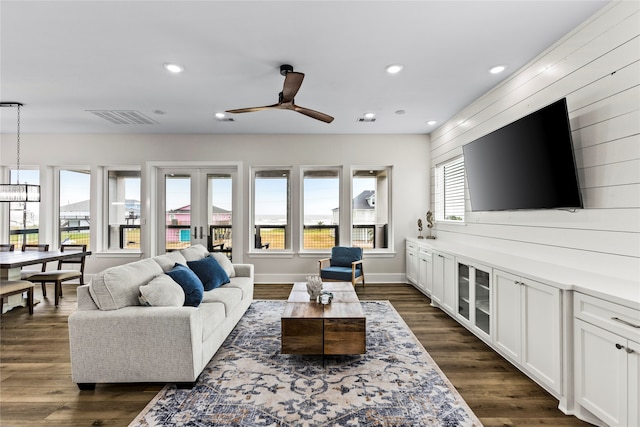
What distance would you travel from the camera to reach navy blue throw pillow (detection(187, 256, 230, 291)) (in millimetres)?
3641

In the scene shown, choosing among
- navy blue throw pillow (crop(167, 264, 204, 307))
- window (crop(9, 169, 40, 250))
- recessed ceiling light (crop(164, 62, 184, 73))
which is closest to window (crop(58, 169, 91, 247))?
window (crop(9, 169, 40, 250))

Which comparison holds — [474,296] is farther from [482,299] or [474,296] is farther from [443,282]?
[443,282]

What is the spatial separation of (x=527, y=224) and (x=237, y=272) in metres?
3.54

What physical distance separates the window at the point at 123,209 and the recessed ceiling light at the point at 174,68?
11.2ft

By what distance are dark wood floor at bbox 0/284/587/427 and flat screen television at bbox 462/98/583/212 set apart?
146cm

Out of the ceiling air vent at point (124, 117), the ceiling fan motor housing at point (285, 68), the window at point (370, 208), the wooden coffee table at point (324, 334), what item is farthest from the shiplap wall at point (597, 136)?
the ceiling air vent at point (124, 117)

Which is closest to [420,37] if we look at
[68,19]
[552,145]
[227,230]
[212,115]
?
[552,145]

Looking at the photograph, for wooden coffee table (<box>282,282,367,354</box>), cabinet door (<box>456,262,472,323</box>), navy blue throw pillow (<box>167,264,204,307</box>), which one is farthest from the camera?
cabinet door (<box>456,262,472,323</box>)

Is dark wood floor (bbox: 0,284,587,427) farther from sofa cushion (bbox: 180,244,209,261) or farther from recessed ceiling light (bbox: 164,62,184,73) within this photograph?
recessed ceiling light (bbox: 164,62,184,73)

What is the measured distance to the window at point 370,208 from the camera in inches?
240

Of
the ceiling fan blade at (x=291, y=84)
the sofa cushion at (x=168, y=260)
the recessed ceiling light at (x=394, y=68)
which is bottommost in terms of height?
the sofa cushion at (x=168, y=260)

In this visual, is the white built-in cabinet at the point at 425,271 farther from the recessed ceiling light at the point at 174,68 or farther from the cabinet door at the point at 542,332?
the recessed ceiling light at the point at 174,68

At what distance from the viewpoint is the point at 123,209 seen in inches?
240

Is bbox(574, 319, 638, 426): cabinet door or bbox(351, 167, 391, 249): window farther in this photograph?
bbox(351, 167, 391, 249): window
